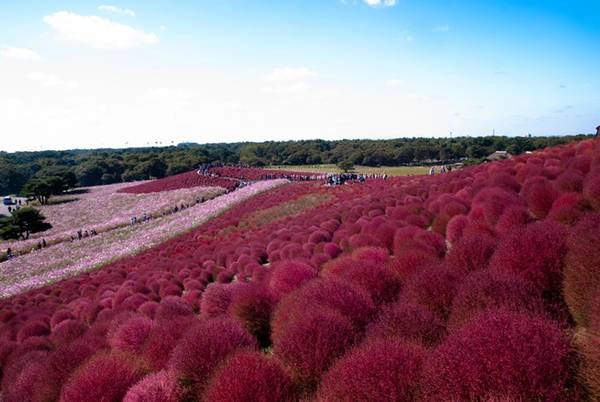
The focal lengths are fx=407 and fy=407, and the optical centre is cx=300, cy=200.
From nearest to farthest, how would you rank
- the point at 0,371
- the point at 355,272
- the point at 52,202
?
the point at 355,272, the point at 0,371, the point at 52,202

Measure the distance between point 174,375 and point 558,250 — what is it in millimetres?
4792

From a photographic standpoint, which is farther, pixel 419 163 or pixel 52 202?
pixel 419 163

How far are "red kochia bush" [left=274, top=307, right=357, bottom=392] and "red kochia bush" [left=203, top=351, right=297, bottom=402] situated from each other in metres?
0.18

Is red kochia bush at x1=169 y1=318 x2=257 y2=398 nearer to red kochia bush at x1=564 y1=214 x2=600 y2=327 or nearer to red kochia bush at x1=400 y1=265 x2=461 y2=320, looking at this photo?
red kochia bush at x1=400 y1=265 x2=461 y2=320

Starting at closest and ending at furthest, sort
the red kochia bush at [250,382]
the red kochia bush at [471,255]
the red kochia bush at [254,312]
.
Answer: the red kochia bush at [250,382] < the red kochia bush at [471,255] < the red kochia bush at [254,312]

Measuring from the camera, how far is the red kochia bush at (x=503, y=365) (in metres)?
2.65

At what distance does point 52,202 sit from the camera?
221ft

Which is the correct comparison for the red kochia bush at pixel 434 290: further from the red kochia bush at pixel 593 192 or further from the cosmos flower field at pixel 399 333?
the red kochia bush at pixel 593 192

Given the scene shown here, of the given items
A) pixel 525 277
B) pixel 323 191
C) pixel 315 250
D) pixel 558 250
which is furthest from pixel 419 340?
pixel 323 191

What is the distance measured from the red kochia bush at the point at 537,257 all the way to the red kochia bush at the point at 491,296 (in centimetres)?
57

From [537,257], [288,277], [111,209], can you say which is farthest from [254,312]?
[111,209]

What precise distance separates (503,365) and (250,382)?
7.03 ft

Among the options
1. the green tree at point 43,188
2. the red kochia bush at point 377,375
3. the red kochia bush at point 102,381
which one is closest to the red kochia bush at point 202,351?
the red kochia bush at point 102,381

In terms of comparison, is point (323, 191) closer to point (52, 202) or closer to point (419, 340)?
point (419, 340)
